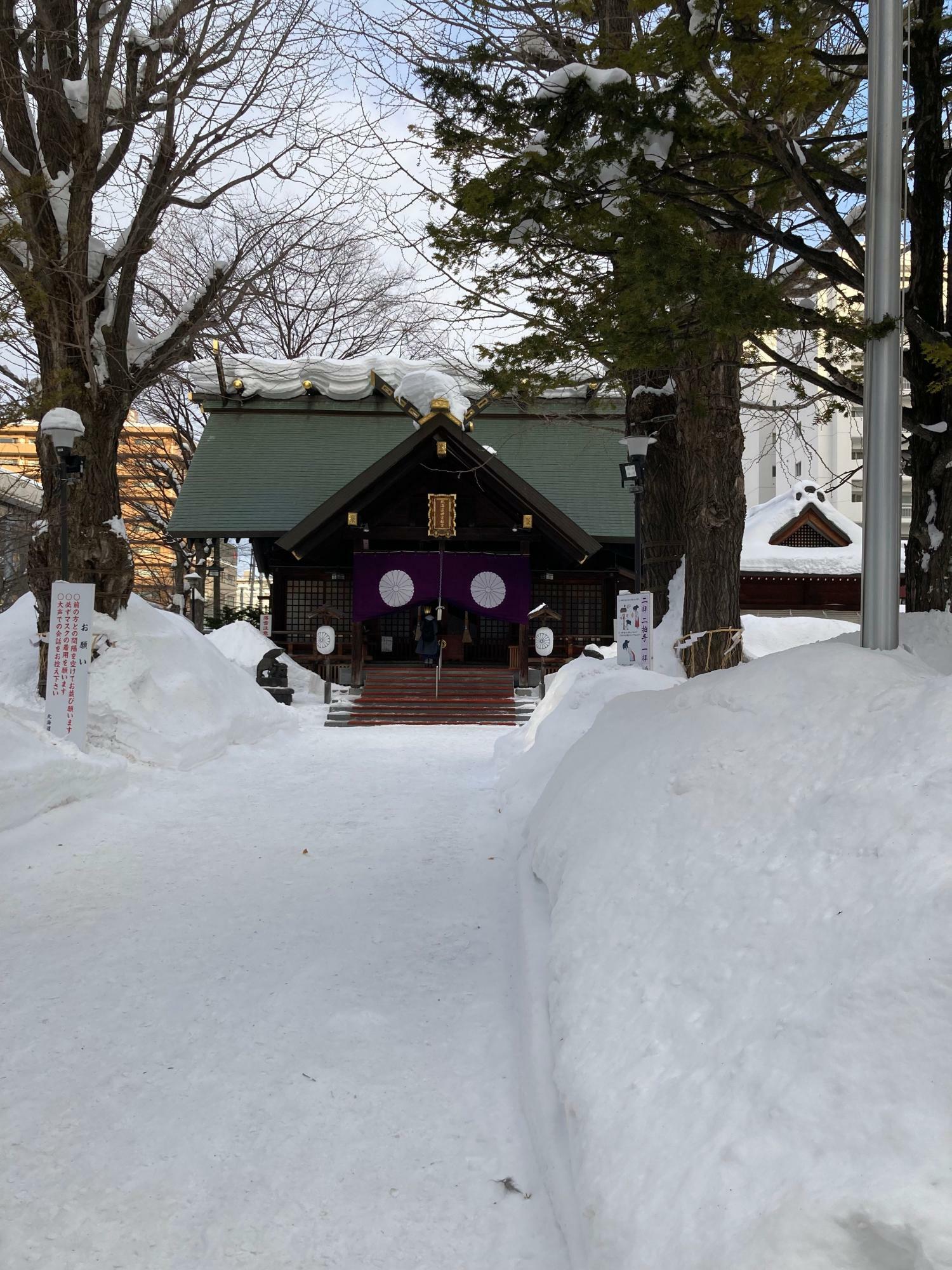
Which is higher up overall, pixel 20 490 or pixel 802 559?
pixel 20 490

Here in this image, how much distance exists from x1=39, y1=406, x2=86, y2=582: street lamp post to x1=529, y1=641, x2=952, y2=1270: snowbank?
738 centimetres

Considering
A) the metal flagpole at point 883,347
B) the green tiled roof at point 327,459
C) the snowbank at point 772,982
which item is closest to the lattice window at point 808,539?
the green tiled roof at point 327,459

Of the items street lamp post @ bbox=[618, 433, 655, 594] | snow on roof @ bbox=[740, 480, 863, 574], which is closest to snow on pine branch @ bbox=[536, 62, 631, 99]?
street lamp post @ bbox=[618, 433, 655, 594]

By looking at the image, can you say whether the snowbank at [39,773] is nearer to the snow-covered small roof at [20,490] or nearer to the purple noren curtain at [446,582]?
the purple noren curtain at [446,582]

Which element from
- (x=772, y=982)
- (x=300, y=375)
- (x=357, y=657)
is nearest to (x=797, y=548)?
(x=357, y=657)

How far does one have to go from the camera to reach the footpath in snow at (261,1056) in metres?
2.46

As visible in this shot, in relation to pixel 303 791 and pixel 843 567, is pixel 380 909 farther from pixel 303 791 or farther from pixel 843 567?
pixel 843 567

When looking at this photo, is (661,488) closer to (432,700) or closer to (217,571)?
(432,700)

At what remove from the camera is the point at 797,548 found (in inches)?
969

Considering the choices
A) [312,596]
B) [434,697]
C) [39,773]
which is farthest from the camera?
[312,596]

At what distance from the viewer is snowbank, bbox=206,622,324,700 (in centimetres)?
1781

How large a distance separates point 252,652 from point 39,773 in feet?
38.3

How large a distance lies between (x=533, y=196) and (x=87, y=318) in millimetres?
7213

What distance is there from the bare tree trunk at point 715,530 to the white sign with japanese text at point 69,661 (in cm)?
621
